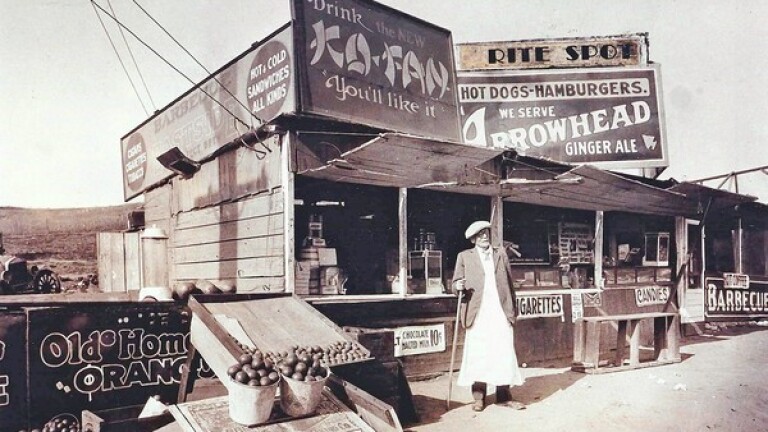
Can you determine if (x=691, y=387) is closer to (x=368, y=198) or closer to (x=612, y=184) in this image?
(x=612, y=184)

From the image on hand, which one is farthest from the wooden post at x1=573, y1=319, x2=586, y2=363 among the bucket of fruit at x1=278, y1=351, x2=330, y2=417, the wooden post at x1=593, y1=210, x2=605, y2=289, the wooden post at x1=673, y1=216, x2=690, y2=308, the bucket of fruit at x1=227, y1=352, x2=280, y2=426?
the bucket of fruit at x1=227, y1=352, x2=280, y2=426

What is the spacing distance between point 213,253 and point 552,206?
6.55 m

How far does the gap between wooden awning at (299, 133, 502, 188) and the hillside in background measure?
14663 millimetres

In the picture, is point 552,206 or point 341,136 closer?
point 341,136

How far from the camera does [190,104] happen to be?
35.1 feet

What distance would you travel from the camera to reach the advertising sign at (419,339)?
826 cm

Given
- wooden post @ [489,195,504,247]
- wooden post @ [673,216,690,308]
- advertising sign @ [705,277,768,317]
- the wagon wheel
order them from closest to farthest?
wooden post @ [489,195,504,247] → the wagon wheel → wooden post @ [673,216,690,308] → advertising sign @ [705,277,768,317]

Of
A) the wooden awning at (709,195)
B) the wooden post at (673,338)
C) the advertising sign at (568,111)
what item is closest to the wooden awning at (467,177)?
the wooden awning at (709,195)

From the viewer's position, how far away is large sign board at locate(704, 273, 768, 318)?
45.5 ft

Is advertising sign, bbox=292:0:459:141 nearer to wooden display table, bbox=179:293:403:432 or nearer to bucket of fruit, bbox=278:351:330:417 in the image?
wooden display table, bbox=179:293:403:432

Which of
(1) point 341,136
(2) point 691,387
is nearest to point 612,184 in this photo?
(2) point 691,387

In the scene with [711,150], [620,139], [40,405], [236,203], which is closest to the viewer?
[40,405]

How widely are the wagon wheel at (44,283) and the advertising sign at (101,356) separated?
7353mm

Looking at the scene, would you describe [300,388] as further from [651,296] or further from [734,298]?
[734,298]
